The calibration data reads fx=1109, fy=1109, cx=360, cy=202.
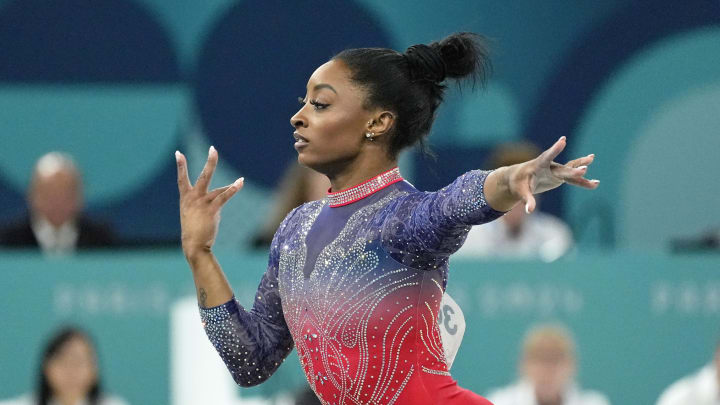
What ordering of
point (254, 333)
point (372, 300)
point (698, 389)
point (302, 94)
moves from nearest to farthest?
point (372, 300), point (254, 333), point (698, 389), point (302, 94)

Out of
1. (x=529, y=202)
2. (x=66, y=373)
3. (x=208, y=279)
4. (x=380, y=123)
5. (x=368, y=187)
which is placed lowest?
(x=529, y=202)

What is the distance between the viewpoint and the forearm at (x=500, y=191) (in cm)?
219

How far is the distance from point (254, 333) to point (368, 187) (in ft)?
1.56

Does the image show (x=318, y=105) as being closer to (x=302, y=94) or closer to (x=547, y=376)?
(x=547, y=376)

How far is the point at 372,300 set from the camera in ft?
8.30

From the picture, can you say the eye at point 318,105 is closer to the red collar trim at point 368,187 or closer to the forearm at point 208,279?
the red collar trim at point 368,187

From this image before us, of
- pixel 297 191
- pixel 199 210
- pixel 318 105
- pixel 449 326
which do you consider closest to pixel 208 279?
pixel 199 210

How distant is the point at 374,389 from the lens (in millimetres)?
2555

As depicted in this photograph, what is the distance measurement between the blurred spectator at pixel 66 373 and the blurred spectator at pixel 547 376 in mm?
1838

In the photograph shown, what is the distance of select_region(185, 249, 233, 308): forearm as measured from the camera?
269 centimetres

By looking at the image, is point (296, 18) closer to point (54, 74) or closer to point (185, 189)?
point (54, 74)

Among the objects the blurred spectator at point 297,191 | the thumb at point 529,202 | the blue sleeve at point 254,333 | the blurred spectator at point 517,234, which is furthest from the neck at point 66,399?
the thumb at point 529,202

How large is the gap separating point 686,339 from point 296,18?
11.9 feet

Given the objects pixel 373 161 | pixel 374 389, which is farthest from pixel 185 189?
pixel 374 389
